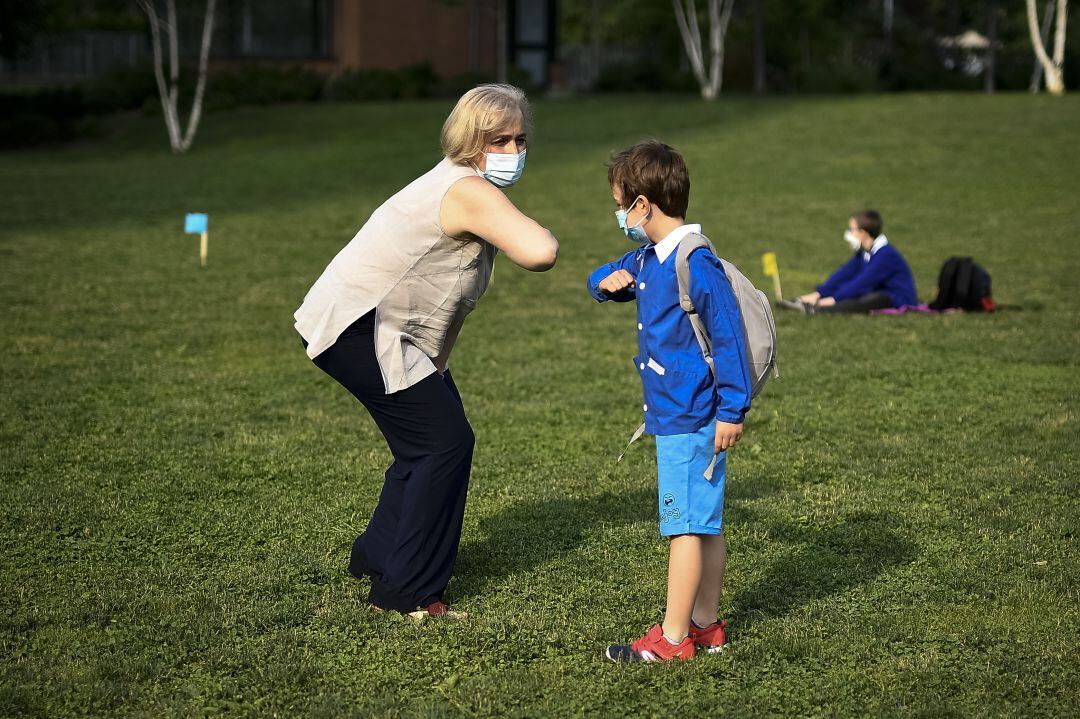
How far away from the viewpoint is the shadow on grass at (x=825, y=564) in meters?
4.74

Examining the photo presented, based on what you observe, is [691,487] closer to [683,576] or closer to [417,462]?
[683,576]

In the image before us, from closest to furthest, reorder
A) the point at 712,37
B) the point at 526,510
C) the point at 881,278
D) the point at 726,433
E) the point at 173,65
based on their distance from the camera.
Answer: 1. the point at 726,433
2. the point at 526,510
3. the point at 881,278
4. the point at 173,65
5. the point at 712,37

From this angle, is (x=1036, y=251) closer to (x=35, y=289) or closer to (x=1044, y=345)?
(x=1044, y=345)

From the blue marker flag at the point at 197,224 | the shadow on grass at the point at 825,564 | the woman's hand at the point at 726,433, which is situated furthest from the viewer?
the blue marker flag at the point at 197,224

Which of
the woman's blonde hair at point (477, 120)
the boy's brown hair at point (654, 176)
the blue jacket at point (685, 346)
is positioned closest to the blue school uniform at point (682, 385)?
the blue jacket at point (685, 346)

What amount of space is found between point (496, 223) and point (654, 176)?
21.3 inches

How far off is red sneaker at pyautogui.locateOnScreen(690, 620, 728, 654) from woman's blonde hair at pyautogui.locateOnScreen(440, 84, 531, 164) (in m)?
1.82

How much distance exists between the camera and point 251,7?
120 feet

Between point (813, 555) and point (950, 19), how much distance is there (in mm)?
46142

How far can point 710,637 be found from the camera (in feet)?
14.0

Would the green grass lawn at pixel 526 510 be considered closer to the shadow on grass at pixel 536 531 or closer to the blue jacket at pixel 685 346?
the shadow on grass at pixel 536 531

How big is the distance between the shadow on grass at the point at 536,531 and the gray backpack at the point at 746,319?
1.55 m

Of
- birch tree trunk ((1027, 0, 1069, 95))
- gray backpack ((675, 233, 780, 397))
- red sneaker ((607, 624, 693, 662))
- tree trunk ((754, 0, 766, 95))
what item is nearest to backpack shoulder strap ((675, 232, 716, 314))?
gray backpack ((675, 233, 780, 397))

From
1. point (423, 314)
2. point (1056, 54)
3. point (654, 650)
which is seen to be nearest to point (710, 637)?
point (654, 650)
